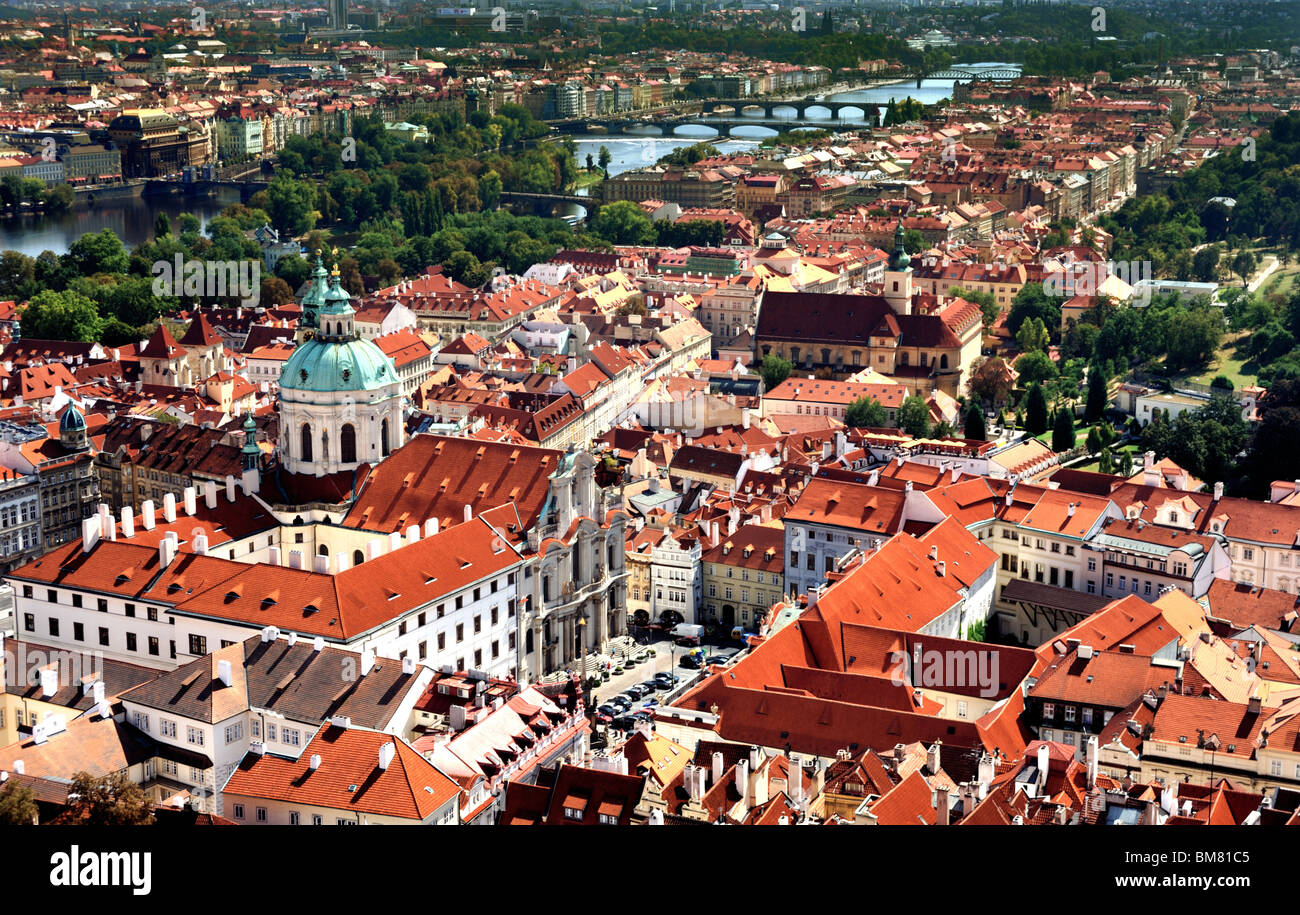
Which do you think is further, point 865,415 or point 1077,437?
point 865,415

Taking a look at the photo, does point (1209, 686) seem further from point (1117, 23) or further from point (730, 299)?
point (1117, 23)

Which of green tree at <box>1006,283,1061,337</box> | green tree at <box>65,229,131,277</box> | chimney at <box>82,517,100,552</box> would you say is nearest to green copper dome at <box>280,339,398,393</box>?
chimney at <box>82,517,100,552</box>

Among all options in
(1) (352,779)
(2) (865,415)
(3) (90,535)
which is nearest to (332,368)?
(3) (90,535)

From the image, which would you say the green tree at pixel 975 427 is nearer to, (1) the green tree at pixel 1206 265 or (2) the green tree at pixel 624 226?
(1) the green tree at pixel 1206 265

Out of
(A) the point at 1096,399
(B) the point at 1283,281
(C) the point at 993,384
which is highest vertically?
(B) the point at 1283,281

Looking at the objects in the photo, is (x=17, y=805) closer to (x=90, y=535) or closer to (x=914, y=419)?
(x=90, y=535)

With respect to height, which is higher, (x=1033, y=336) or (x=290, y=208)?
(x=290, y=208)

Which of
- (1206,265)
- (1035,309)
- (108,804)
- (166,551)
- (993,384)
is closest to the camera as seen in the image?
(108,804)
